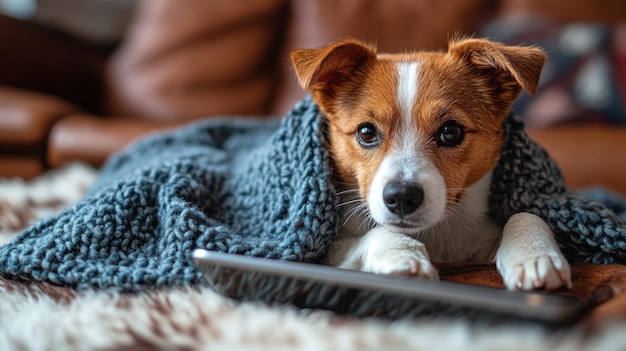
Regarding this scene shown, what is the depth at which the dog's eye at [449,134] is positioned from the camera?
1234 millimetres

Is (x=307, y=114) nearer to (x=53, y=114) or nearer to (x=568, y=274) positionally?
(x=568, y=274)

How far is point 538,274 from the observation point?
0.94m

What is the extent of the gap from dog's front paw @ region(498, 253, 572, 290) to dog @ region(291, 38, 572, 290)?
0.22 feet

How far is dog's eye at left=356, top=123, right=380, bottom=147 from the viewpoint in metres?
1.26

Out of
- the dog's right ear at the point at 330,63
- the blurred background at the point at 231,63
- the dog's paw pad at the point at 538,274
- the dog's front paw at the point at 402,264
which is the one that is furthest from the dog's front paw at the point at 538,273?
the blurred background at the point at 231,63

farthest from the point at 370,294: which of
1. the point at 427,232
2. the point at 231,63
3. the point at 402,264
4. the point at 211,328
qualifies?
the point at 231,63

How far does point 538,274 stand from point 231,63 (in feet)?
6.31

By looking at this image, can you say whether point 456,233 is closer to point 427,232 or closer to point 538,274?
point 427,232

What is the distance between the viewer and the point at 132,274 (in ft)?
3.52

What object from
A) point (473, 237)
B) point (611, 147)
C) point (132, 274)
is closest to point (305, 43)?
point (611, 147)

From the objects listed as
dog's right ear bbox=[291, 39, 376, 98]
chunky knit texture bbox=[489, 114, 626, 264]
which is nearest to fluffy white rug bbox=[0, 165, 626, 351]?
chunky knit texture bbox=[489, 114, 626, 264]

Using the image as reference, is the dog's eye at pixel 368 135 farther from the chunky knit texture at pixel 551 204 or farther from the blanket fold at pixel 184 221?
the chunky knit texture at pixel 551 204

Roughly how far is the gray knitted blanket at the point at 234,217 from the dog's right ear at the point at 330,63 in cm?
6

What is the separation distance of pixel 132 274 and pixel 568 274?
2.58 ft
